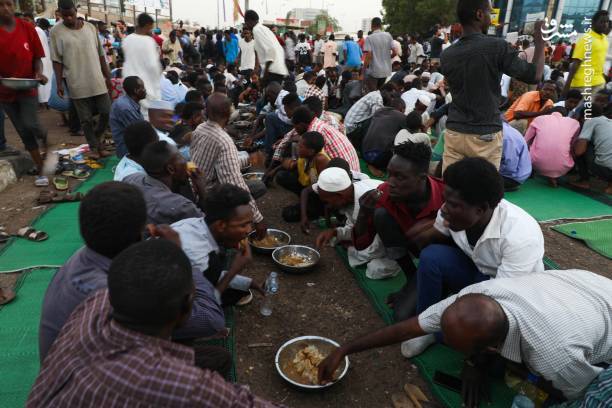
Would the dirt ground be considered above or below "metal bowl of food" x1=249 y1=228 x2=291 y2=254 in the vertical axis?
below

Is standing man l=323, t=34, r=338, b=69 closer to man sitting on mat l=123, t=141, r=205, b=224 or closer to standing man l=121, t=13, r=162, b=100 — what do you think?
standing man l=121, t=13, r=162, b=100

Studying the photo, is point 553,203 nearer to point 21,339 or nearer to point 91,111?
point 21,339

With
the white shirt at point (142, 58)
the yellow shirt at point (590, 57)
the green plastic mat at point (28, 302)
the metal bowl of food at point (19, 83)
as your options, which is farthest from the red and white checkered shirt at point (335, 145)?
the yellow shirt at point (590, 57)

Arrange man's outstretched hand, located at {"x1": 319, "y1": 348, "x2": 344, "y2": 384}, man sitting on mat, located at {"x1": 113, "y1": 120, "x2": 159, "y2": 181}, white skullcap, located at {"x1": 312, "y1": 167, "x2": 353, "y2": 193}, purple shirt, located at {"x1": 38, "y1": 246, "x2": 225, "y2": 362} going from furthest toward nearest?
white skullcap, located at {"x1": 312, "y1": 167, "x2": 353, "y2": 193}, man sitting on mat, located at {"x1": 113, "y1": 120, "x2": 159, "y2": 181}, man's outstretched hand, located at {"x1": 319, "y1": 348, "x2": 344, "y2": 384}, purple shirt, located at {"x1": 38, "y1": 246, "x2": 225, "y2": 362}

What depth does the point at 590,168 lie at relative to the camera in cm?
531

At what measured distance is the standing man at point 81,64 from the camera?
5.11 metres

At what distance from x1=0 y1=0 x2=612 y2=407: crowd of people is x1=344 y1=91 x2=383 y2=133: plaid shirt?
0.03 m

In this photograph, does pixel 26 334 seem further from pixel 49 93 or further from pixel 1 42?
pixel 49 93

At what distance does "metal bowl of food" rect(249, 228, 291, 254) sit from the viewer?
366cm

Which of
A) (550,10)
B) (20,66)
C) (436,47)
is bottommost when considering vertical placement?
(20,66)

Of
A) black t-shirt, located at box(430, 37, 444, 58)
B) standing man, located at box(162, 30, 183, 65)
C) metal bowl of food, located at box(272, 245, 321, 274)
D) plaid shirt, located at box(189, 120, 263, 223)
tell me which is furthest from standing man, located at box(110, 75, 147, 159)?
black t-shirt, located at box(430, 37, 444, 58)

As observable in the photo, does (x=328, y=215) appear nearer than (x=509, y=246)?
No

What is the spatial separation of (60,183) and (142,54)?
1910 millimetres

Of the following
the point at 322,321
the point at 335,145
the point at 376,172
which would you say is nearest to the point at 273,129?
the point at 376,172
